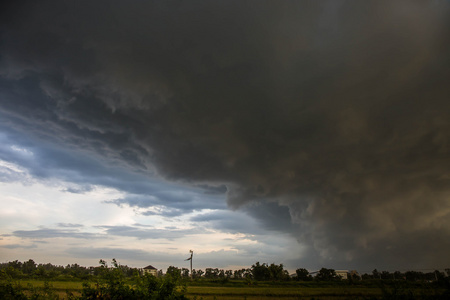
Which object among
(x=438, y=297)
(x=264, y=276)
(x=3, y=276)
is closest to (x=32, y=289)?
(x=3, y=276)

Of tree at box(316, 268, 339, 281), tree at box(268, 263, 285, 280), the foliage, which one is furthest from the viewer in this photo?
tree at box(268, 263, 285, 280)

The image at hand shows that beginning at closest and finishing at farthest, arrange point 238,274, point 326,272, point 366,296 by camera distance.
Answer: point 366,296 → point 326,272 → point 238,274

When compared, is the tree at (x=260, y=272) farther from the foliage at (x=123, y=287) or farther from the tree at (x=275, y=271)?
the foliage at (x=123, y=287)

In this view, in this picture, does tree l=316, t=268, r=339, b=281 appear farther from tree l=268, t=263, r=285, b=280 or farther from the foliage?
the foliage

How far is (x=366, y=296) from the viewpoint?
9508 mm

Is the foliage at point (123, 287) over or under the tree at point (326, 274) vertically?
over

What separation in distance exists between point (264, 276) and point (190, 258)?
143ft

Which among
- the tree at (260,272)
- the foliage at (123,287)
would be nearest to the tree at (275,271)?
the tree at (260,272)

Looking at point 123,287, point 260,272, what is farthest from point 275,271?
point 123,287

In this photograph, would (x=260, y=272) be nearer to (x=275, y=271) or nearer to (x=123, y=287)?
(x=275, y=271)

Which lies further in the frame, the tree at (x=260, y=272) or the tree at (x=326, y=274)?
the tree at (x=260, y=272)

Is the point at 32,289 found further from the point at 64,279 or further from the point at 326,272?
the point at 326,272

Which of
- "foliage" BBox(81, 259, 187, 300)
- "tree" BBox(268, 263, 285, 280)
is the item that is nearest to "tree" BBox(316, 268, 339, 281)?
"tree" BBox(268, 263, 285, 280)

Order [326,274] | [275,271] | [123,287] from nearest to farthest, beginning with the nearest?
[123,287]
[326,274]
[275,271]
